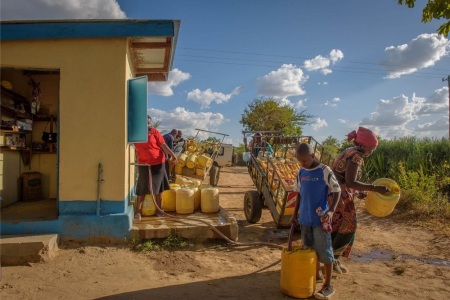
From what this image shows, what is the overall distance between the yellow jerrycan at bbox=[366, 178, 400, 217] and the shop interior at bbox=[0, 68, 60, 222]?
4.91m

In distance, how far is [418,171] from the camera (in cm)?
1048

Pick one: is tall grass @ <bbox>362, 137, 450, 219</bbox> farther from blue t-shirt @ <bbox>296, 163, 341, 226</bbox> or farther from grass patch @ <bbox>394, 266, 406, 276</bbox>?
blue t-shirt @ <bbox>296, 163, 341, 226</bbox>

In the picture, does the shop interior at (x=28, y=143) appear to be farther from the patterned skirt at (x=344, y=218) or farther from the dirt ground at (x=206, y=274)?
the patterned skirt at (x=344, y=218)

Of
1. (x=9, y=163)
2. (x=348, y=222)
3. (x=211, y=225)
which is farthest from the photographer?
(x=9, y=163)

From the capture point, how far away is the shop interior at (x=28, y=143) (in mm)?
6320

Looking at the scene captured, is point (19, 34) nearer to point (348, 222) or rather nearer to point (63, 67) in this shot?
point (63, 67)

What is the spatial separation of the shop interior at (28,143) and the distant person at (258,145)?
4.33 meters

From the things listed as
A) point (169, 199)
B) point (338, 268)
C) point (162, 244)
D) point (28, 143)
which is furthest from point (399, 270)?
point (28, 143)

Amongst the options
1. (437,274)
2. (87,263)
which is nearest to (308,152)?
(437,274)

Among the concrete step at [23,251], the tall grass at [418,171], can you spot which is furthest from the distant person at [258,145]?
the concrete step at [23,251]

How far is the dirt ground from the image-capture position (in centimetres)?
411

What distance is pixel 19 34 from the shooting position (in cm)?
518

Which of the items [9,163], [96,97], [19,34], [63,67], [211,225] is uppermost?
[19,34]

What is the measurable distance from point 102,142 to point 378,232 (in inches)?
225
